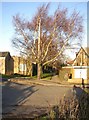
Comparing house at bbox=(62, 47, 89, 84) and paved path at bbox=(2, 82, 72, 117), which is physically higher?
house at bbox=(62, 47, 89, 84)

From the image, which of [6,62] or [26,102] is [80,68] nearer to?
[6,62]

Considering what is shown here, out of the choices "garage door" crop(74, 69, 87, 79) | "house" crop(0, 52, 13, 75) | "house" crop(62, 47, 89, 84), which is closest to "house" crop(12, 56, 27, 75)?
"house" crop(0, 52, 13, 75)

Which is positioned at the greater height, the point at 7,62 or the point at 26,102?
the point at 7,62

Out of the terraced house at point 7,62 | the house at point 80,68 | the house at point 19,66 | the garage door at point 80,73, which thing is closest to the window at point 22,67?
the house at point 19,66

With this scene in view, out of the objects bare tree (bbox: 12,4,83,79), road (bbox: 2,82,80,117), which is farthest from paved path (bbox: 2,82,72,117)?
bare tree (bbox: 12,4,83,79)

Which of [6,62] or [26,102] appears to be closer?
[26,102]

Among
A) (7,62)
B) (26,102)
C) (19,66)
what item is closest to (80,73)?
(7,62)

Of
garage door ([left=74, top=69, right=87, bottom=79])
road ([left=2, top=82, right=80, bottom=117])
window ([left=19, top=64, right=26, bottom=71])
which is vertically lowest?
road ([left=2, top=82, right=80, bottom=117])

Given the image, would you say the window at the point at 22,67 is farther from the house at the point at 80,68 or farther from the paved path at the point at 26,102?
the paved path at the point at 26,102

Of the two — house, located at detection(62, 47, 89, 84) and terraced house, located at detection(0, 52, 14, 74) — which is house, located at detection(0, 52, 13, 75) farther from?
house, located at detection(62, 47, 89, 84)

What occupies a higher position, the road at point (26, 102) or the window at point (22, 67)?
the window at point (22, 67)

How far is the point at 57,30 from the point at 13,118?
25.8 m

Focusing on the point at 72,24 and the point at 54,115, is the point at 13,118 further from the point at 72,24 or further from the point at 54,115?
the point at 72,24

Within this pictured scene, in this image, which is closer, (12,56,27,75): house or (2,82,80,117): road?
(2,82,80,117): road
